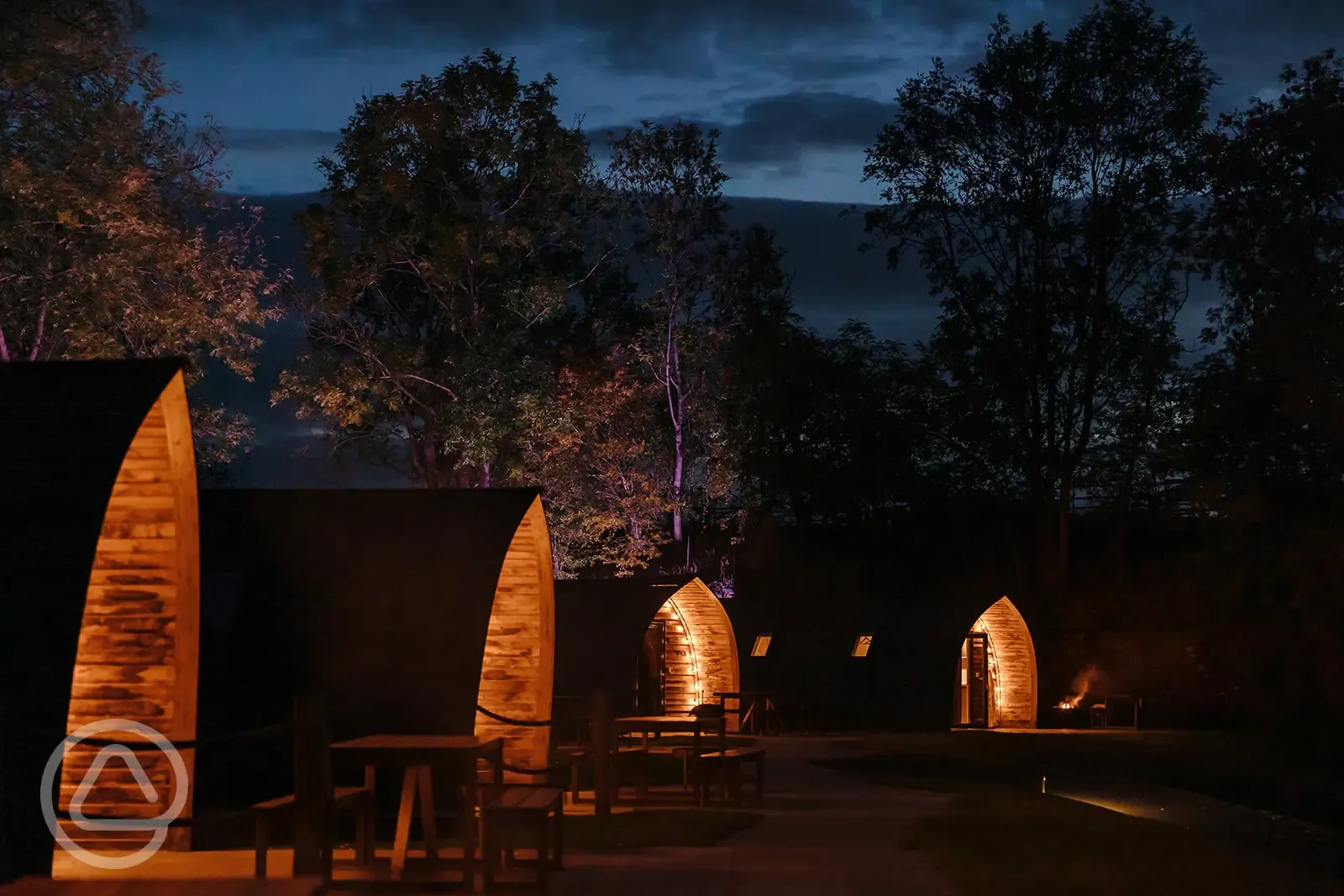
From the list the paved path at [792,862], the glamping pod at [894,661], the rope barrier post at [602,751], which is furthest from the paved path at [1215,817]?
the glamping pod at [894,661]

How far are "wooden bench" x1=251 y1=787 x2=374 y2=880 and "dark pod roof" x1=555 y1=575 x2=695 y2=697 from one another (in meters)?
12.1

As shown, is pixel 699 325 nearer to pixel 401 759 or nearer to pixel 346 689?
pixel 346 689

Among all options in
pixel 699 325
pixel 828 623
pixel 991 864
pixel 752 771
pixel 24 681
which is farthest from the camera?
pixel 699 325

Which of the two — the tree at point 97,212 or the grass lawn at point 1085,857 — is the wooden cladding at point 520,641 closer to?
the grass lawn at point 1085,857

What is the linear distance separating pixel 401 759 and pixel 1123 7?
28529 mm

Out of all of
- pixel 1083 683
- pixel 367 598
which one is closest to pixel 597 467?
pixel 1083 683

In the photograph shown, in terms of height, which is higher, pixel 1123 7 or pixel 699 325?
pixel 1123 7

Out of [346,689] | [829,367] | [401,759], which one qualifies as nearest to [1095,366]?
[829,367]

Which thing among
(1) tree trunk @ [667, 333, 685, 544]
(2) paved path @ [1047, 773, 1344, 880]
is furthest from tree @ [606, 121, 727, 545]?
(2) paved path @ [1047, 773, 1344, 880]

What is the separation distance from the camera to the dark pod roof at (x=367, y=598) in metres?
12.5

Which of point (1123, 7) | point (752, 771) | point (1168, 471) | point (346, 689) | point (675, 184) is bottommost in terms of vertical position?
point (752, 771)

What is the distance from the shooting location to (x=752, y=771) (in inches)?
739

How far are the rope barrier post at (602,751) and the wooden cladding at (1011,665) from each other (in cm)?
1630

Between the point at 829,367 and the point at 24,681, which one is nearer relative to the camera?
the point at 24,681
